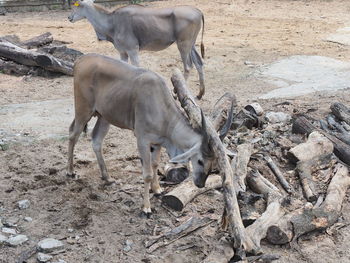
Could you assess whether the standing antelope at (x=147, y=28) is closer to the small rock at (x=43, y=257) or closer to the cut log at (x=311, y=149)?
the cut log at (x=311, y=149)

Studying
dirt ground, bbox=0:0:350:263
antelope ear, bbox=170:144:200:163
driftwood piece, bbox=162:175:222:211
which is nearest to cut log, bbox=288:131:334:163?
dirt ground, bbox=0:0:350:263

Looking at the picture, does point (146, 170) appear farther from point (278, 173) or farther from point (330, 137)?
point (330, 137)

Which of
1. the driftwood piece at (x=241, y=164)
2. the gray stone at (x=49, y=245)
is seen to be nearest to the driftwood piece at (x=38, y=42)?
the driftwood piece at (x=241, y=164)

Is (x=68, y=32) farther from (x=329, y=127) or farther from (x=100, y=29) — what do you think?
(x=329, y=127)

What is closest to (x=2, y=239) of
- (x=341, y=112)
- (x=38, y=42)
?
(x=341, y=112)

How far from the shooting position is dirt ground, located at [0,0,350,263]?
191 inches

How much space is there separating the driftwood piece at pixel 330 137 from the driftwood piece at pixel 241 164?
86 cm

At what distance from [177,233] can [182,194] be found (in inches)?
Result: 22.4

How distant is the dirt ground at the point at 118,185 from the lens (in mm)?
4848

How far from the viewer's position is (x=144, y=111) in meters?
5.27

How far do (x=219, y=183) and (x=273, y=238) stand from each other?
1106 mm

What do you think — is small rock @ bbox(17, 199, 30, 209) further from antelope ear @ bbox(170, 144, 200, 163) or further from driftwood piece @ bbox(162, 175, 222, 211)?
antelope ear @ bbox(170, 144, 200, 163)

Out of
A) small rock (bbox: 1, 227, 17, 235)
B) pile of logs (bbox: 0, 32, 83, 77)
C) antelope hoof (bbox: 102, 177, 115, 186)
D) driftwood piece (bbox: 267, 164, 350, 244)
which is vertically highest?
driftwood piece (bbox: 267, 164, 350, 244)

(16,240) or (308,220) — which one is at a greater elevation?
(308,220)
